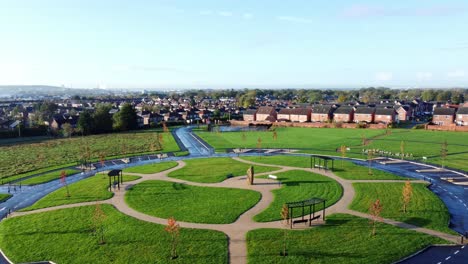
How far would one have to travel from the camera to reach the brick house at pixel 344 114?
123 m

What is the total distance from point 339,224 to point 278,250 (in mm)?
7563

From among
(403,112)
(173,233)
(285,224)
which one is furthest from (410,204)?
(403,112)

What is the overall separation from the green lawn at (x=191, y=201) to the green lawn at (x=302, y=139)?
→ 32093mm

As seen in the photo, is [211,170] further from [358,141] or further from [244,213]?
[358,141]

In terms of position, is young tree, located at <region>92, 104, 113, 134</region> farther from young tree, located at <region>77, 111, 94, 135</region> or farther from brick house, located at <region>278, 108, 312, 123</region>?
brick house, located at <region>278, 108, 312, 123</region>

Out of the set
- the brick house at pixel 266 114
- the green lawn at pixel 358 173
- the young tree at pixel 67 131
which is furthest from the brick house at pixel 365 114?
the young tree at pixel 67 131

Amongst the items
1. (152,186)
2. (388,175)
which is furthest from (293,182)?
(152,186)

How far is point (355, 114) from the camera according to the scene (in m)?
123

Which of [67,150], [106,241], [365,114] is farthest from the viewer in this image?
[365,114]

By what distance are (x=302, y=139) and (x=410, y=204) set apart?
166 feet

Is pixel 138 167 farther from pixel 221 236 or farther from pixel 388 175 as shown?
pixel 388 175

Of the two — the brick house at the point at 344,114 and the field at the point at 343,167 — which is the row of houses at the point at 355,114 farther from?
the field at the point at 343,167

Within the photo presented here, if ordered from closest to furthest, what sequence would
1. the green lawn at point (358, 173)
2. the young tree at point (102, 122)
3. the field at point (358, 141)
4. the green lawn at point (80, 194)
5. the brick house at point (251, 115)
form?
the green lawn at point (80, 194)
the green lawn at point (358, 173)
the field at point (358, 141)
the young tree at point (102, 122)
the brick house at point (251, 115)

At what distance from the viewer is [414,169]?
171 ft
